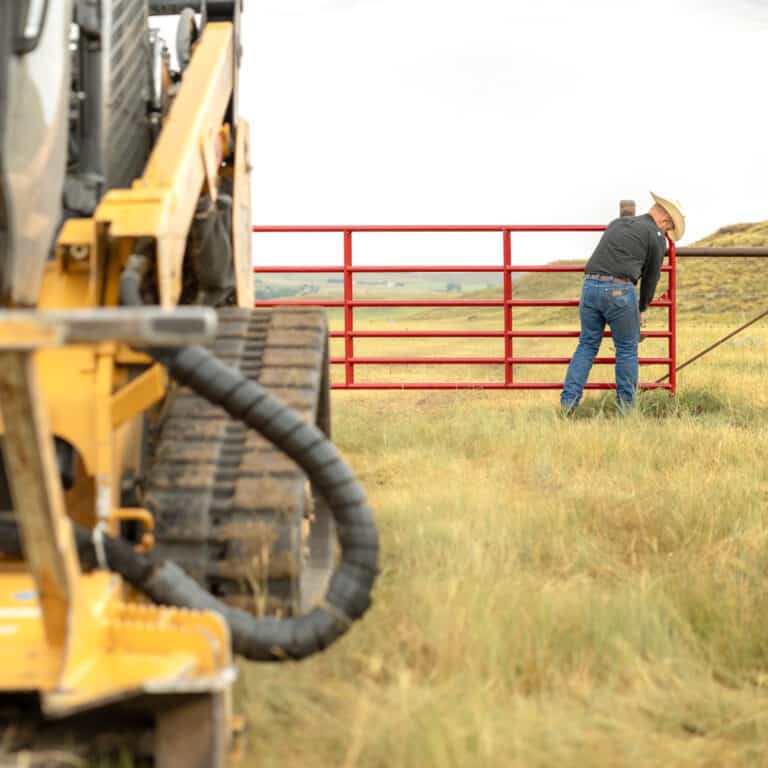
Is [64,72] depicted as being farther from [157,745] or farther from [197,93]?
[157,745]

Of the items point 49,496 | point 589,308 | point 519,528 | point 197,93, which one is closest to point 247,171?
point 197,93

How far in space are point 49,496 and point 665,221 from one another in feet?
25.8

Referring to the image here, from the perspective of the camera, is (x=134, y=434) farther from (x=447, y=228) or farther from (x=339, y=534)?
(x=447, y=228)

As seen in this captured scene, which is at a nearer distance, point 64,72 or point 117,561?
point 117,561

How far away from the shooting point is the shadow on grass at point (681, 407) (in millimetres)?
9000

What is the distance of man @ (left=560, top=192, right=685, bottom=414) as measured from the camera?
9219mm

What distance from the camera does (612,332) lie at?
9414 millimetres

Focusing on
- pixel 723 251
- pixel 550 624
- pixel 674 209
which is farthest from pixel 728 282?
pixel 550 624

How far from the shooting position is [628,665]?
11.5 ft

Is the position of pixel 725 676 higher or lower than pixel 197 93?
lower

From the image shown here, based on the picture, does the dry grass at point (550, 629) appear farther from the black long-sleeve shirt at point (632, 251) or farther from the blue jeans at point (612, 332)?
the black long-sleeve shirt at point (632, 251)

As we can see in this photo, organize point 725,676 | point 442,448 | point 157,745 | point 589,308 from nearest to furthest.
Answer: point 157,745 → point 725,676 → point 442,448 → point 589,308

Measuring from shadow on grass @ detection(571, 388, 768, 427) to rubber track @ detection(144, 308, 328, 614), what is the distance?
542cm

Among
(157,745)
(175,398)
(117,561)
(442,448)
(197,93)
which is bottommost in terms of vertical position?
(442,448)
